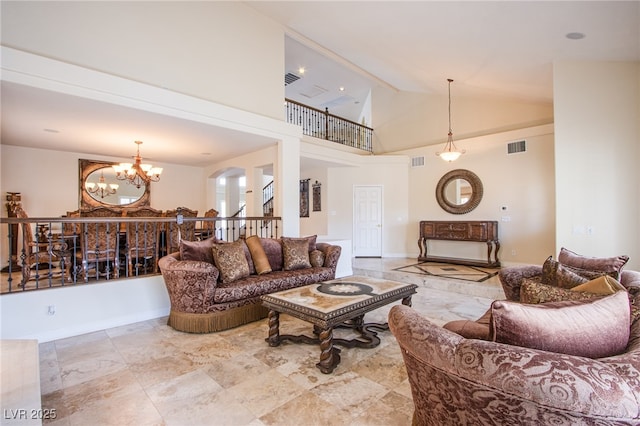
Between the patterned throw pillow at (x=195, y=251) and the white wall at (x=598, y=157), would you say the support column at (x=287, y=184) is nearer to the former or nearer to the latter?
the patterned throw pillow at (x=195, y=251)

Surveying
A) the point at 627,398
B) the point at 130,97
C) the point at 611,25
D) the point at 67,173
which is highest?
the point at 611,25

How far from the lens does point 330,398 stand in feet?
6.78

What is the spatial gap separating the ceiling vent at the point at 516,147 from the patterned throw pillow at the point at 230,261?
19.1 feet

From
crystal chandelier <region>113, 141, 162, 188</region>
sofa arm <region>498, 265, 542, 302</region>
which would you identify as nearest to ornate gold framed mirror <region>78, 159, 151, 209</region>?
crystal chandelier <region>113, 141, 162, 188</region>

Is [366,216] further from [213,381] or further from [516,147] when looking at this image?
[213,381]

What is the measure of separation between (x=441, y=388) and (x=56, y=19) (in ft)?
15.5

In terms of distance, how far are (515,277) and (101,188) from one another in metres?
7.34

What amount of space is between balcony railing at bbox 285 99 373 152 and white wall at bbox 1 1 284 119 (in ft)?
8.14

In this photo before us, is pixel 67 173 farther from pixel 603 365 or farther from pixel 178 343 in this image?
pixel 603 365

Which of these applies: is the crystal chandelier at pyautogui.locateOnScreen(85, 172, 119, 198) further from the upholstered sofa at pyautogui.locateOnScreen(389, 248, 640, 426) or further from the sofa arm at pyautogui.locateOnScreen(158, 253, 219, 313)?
the upholstered sofa at pyautogui.locateOnScreen(389, 248, 640, 426)

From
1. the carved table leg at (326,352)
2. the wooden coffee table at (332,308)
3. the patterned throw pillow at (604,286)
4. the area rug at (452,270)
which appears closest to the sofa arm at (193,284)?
the wooden coffee table at (332,308)

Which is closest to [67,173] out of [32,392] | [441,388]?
[32,392]

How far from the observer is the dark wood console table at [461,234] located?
6.29 m

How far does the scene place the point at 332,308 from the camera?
8.24ft
